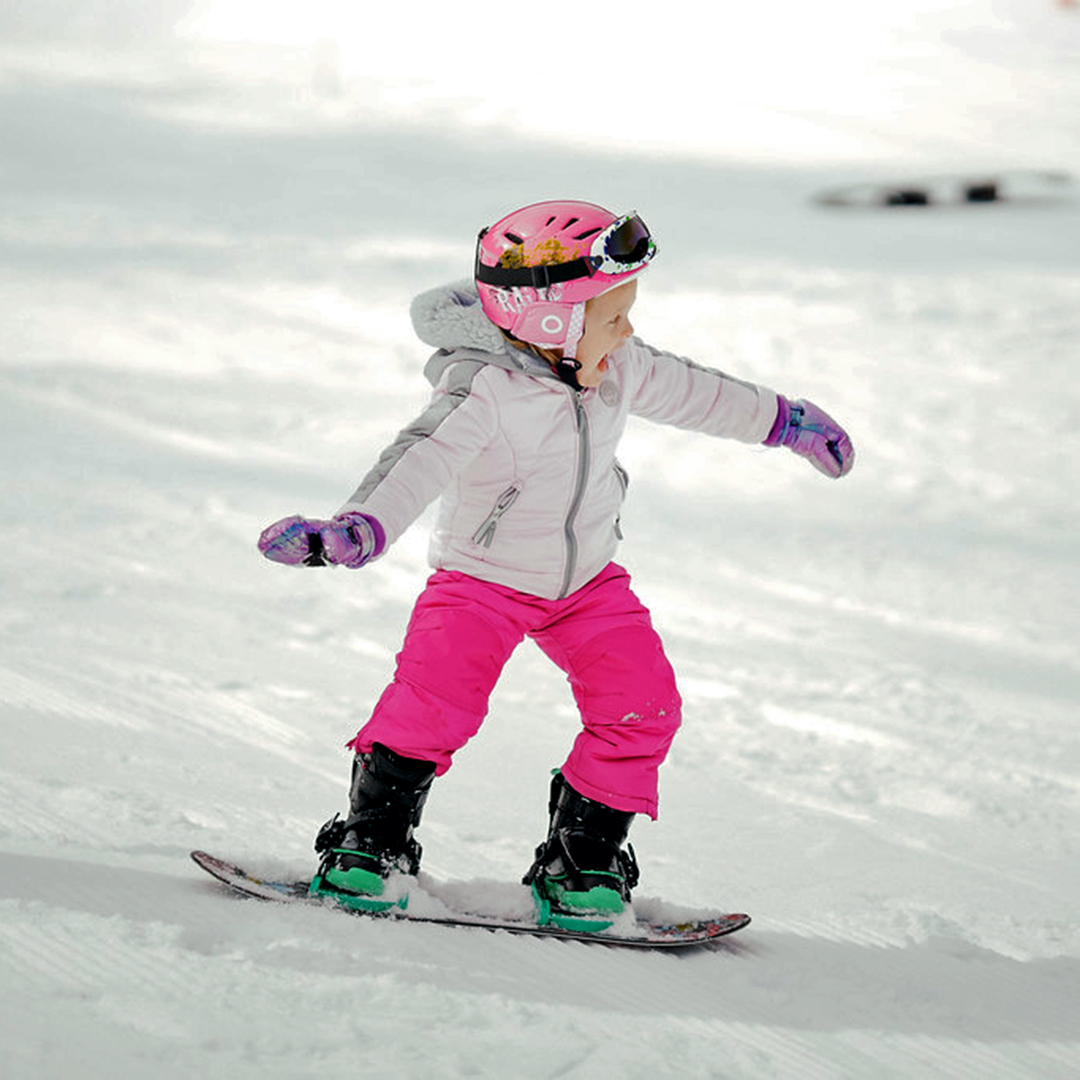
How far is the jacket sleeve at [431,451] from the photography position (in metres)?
2.46

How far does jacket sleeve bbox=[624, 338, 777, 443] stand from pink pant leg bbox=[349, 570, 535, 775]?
513 mm

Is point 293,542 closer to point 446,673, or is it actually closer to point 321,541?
point 321,541

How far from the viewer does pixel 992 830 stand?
3496mm

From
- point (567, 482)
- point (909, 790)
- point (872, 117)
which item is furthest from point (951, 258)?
point (567, 482)

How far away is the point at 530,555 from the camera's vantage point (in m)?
2.66

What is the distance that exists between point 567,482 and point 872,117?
1303 cm

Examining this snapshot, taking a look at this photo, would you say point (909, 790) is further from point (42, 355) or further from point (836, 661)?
point (42, 355)

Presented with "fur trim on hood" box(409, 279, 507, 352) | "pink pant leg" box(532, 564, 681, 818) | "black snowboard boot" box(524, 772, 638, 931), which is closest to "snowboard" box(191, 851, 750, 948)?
"black snowboard boot" box(524, 772, 638, 931)

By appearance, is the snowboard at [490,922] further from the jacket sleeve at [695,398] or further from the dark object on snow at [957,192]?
the dark object on snow at [957,192]

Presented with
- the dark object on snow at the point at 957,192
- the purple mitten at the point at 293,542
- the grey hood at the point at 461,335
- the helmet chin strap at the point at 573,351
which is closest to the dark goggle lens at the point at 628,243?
the helmet chin strap at the point at 573,351

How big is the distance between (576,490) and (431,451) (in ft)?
1.00

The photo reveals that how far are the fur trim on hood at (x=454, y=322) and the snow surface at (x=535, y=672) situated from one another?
1.06 m

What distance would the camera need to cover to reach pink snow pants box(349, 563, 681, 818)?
259cm

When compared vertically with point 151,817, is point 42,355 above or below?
above
